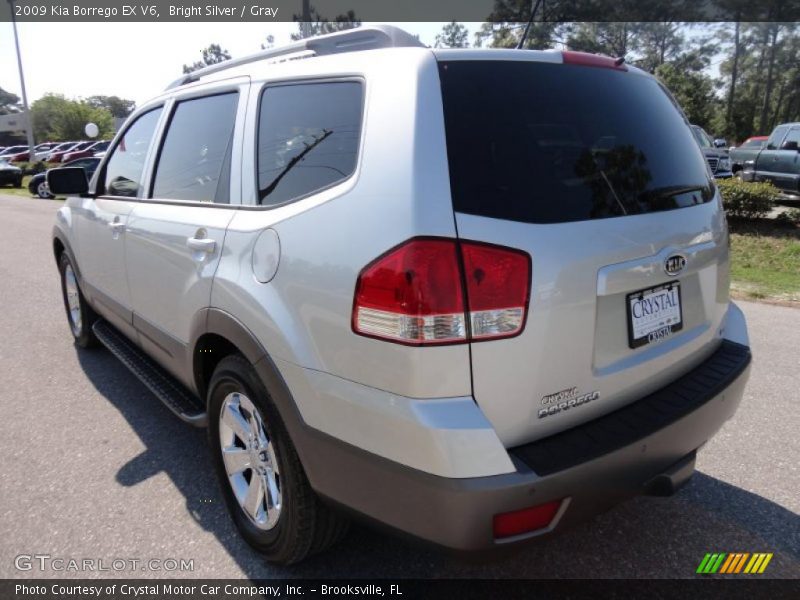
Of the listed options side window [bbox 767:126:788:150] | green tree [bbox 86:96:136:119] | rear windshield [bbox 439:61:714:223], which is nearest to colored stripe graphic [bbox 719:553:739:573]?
rear windshield [bbox 439:61:714:223]

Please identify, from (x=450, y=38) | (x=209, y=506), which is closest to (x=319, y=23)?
(x=450, y=38)

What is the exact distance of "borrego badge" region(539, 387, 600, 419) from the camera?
176 centimetres

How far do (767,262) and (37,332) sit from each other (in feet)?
29.6

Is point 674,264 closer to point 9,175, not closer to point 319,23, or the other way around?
point 319,23

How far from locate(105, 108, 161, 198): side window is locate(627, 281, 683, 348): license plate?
2729 mm

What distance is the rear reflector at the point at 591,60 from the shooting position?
209 cm

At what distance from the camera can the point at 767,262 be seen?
26.8 ft

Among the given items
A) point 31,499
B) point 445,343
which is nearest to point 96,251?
point 31,499

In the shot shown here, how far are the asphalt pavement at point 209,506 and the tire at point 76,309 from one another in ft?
1.86

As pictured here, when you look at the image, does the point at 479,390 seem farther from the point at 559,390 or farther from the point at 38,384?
the point at 38,384

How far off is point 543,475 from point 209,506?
1.76 meters

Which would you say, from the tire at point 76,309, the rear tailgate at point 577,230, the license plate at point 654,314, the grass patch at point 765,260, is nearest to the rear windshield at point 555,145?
the rear tailgate at point 577,230

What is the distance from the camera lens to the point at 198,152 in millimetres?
2811

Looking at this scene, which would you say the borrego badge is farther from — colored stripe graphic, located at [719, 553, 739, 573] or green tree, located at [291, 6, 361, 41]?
green tree, located at [291, 6, 361, 41]
